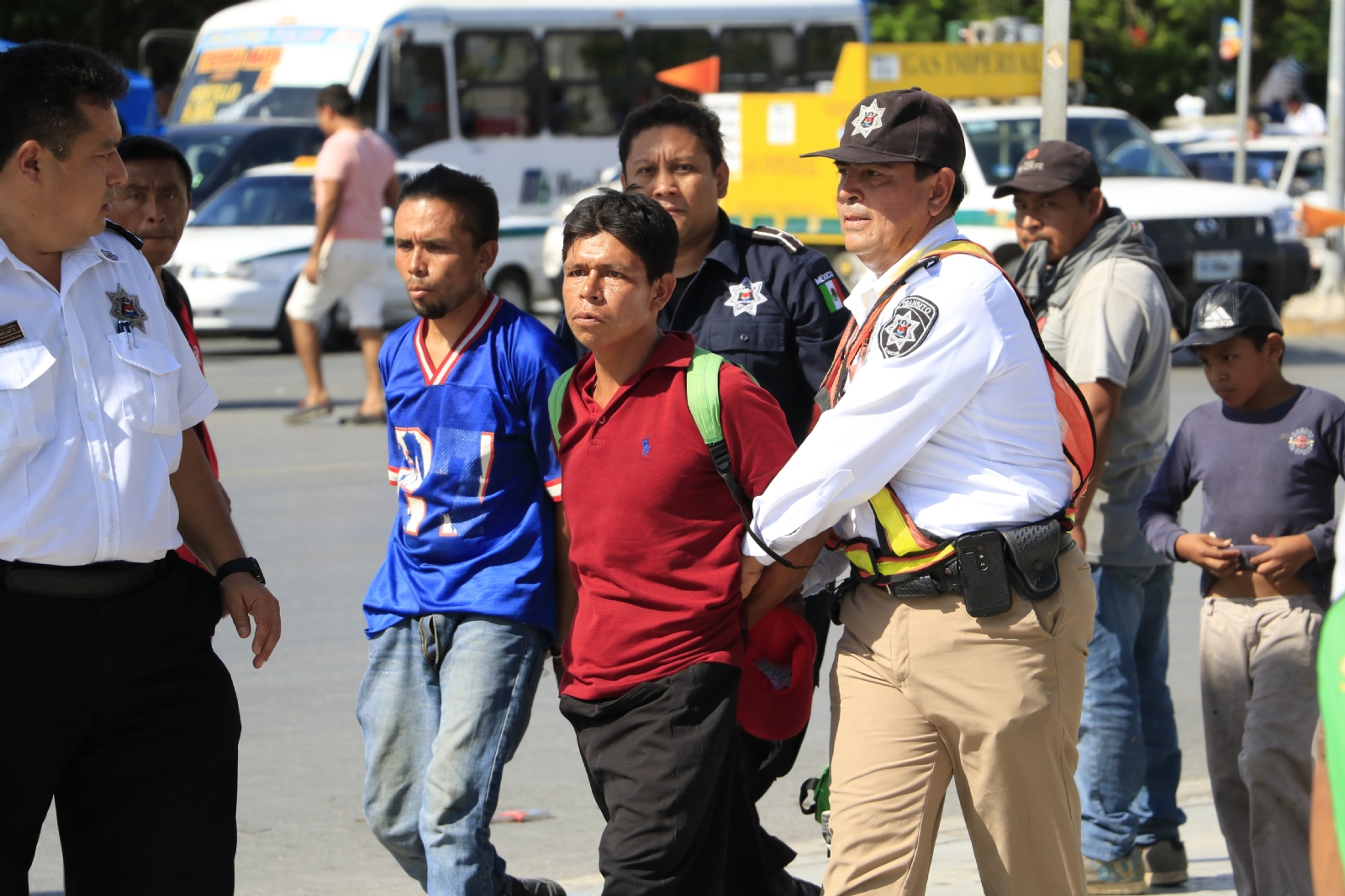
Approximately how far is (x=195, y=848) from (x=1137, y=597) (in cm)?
271

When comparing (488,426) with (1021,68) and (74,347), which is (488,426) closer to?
(74,347)

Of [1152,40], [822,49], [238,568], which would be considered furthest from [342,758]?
[1152,40]

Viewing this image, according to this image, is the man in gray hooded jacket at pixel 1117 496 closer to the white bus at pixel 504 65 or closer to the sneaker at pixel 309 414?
the sneaker at pixel 309 414

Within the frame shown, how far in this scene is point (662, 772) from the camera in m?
3.49

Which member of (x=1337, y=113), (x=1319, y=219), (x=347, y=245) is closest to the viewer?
(x=347, y=245)

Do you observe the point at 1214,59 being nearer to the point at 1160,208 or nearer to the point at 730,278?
the point at 1160,208

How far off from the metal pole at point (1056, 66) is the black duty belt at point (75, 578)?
3.41 metres

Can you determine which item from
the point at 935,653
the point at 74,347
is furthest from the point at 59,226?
the point at 935,653

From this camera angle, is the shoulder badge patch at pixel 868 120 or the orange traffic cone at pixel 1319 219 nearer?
the shoulder badge patch at pixel 868 120

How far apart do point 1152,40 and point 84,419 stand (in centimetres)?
3407

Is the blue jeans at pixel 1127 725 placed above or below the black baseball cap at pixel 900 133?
below

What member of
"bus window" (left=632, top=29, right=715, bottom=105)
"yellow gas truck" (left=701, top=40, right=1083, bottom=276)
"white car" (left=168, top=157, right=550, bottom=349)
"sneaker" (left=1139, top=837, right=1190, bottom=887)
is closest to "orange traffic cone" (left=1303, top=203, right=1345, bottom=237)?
"yellow gas truck" (left=701, top=40, right=1083, bottom=276)

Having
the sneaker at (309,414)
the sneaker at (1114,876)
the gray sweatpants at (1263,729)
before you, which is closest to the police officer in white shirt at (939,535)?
the gray sweatpants at (1263,729)

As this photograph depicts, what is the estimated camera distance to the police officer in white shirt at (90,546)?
10.4 feet
